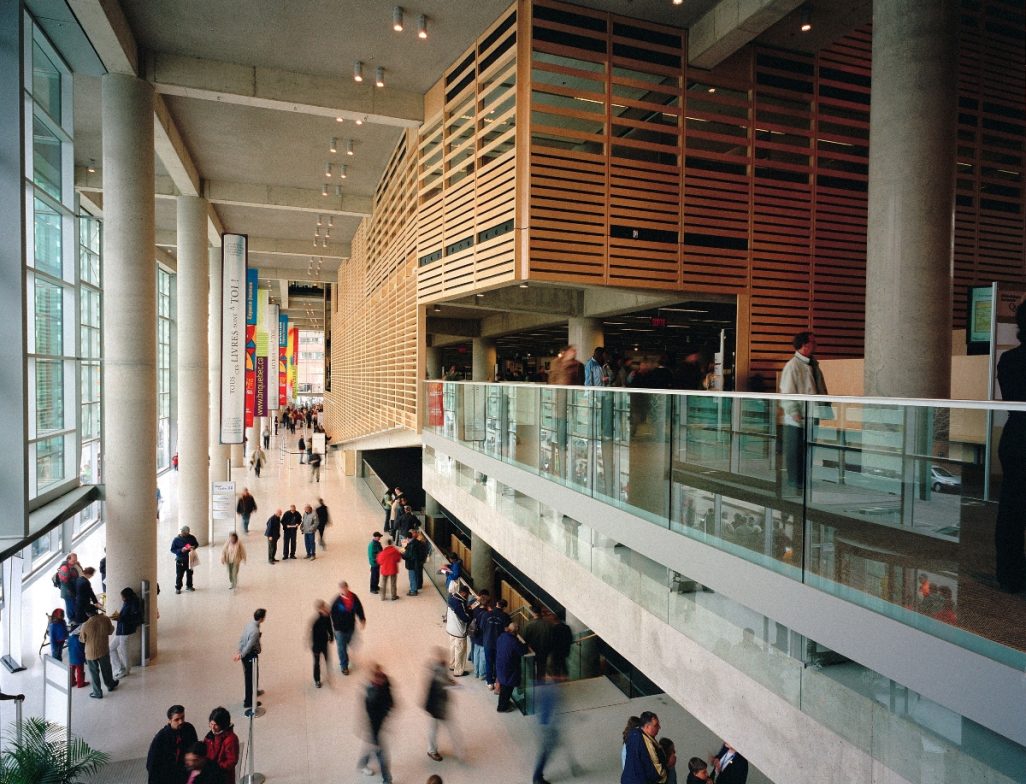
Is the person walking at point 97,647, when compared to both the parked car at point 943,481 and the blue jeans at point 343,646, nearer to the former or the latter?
the blue jeans at point 343,646

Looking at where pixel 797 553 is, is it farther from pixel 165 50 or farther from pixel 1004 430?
pixel 165 50

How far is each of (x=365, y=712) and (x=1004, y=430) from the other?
19.0 feet

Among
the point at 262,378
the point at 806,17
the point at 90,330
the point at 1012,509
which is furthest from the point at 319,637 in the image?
the point at 262,378

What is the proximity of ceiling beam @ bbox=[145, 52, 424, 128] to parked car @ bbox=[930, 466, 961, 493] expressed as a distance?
1118 cm

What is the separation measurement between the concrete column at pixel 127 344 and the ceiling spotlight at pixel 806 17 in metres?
9.80

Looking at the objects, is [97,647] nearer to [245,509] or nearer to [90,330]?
[245,509]

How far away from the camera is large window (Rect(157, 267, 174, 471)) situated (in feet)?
78.1

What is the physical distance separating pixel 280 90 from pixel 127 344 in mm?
5160

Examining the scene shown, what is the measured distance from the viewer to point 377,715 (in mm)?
5973

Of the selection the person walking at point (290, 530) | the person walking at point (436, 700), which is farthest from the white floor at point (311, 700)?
the person walking at point (290, 530)

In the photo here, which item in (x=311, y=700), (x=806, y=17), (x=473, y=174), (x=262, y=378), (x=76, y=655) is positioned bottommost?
(x=311, y=700)

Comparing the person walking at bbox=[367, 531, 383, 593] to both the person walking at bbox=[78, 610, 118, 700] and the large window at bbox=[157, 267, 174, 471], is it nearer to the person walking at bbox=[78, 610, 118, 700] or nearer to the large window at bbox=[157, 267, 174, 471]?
the person walking at bbox=[78, 610, 118, 700]

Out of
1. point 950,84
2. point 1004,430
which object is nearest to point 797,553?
point 1004,430

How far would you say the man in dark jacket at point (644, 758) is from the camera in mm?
5199
